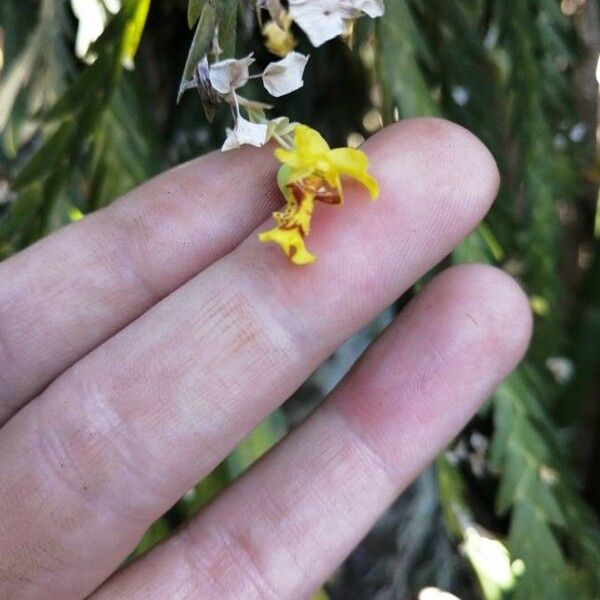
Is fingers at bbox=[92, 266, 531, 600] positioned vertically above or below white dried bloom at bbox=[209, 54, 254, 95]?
below

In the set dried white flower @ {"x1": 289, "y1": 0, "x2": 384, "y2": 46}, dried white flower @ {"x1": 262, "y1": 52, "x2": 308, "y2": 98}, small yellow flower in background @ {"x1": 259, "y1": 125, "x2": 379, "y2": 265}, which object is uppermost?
dried white flower @ {"x1": 289, "y1": 0, "x2": 384, "y2": 46}

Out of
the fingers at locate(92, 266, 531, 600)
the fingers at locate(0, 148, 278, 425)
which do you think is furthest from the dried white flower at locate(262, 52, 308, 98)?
the fingers at locate(92, 266, 531, 600)

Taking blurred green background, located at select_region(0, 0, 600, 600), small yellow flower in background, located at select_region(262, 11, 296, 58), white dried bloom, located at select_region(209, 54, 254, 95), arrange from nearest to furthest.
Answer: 1. white dried bloom, located at select_region(209, 54, 254, 95)
2. small yellow flower in background, located at select_region(262, 11, 296, 58)
3. blurred green background, located at select_region(0, 0, 600, 600)

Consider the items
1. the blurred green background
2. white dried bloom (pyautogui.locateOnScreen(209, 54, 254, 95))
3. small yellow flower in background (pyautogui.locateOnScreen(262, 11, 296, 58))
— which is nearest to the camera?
white dried bloom (pyautogui.locateOnScreen(209, 54, 254, 95))

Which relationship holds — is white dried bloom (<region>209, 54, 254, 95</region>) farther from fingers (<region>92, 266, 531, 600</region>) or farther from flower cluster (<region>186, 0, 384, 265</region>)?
fingers (<region>92, 266, 531, 600</region>)

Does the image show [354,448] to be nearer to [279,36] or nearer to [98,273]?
[98,273]

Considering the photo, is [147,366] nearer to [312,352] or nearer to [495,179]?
[312,352]

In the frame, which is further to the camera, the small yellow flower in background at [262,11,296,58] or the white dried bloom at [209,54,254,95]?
the small yellow flower in background at [262,11,296,58]
